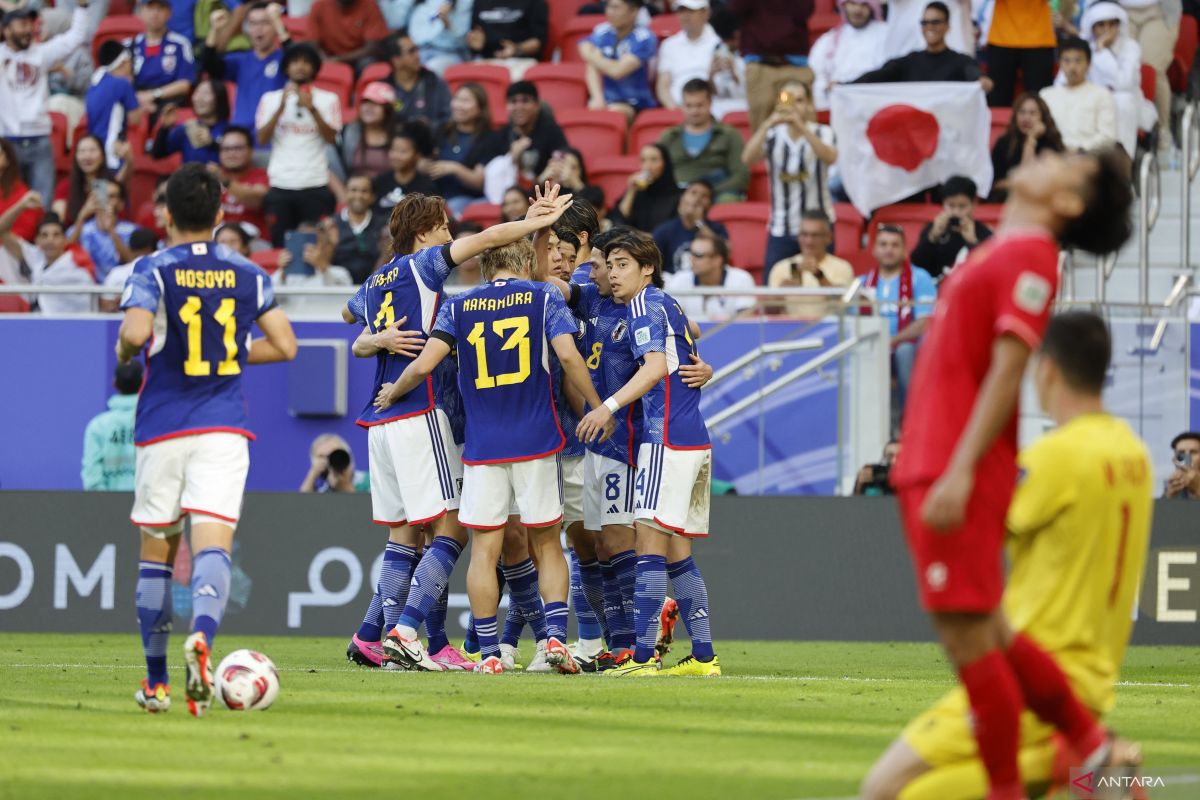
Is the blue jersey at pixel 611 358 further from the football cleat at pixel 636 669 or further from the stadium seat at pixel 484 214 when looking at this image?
the stadium seat at pixel 484 214

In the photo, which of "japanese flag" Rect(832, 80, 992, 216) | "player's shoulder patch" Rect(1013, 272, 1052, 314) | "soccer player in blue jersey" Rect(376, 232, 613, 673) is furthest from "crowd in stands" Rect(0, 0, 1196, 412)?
"player's shoulder patch" Rect(1013, 272, 1052, 314)

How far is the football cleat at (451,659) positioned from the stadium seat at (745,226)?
23.1 feet

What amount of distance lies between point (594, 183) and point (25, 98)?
6.10 meters

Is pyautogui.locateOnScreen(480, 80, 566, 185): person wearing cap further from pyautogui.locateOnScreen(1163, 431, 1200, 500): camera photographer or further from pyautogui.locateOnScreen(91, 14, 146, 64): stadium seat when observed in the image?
pyautogui.locateOnScreen(1163, 431, 1200, 500): camera photographer

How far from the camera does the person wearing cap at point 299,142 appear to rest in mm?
18125

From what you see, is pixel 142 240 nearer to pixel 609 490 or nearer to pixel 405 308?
pixel 405 308

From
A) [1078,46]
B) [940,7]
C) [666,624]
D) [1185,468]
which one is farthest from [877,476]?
[940,7]

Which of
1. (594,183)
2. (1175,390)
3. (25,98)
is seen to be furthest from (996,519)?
(25,98)

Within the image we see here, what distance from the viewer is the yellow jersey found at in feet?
16.5

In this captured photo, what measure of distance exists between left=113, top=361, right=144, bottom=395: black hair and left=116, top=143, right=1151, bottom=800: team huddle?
11.3 ft

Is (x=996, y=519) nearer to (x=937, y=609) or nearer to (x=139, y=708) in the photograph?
(x=937, y=609)

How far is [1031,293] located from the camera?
4.68 meters

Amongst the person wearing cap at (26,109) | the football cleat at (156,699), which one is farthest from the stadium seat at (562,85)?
the football cleat at (156,699)

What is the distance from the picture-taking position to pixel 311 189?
1820 cm
